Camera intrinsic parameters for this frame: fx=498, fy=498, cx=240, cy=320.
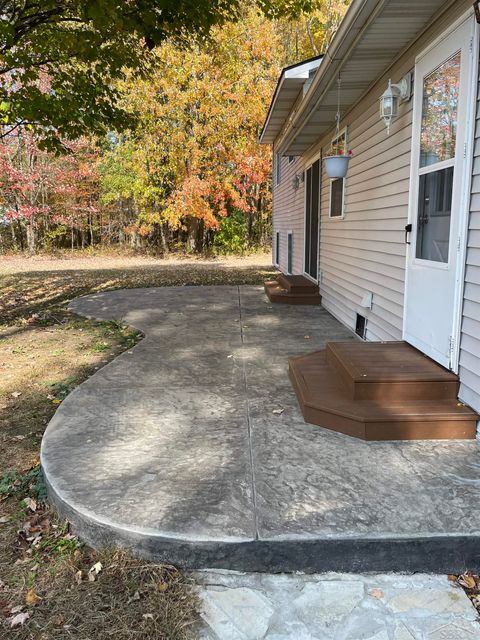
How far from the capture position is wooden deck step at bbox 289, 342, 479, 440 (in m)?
2.89

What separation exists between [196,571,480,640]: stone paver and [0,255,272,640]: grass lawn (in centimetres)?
14

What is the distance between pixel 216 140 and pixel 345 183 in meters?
12.3

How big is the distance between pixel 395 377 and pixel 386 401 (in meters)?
0.16

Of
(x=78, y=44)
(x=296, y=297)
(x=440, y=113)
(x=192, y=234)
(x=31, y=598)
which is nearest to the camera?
(x=31, y=598)

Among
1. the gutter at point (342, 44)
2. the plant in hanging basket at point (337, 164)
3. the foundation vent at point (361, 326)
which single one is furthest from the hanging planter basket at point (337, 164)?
the foundation vent at point (361, 326)

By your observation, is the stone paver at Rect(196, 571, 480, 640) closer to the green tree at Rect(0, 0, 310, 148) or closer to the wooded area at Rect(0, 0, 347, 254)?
the green tree at Rect(0, 0, 310, 148)

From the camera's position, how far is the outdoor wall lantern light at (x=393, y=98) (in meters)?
3.97

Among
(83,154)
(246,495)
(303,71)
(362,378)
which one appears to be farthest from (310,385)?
(83,154)

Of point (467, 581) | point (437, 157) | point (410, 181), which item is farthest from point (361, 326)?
point (467, 581)

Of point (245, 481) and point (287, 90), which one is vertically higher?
point (287, 90)

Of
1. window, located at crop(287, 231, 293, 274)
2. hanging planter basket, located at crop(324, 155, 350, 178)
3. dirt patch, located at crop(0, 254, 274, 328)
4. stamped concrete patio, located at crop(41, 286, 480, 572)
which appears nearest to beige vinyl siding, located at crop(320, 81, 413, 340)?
hanging planter basket, located at crop(324, 155, 350, 178)

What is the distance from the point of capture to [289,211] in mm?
11914

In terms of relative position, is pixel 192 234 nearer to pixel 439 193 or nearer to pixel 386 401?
pixel 439 193

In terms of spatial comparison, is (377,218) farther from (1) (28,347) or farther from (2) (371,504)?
(1) (28,347)
